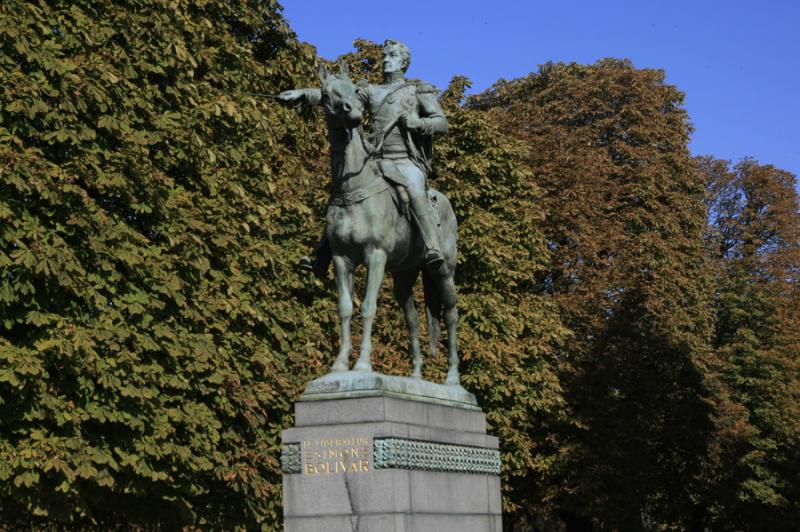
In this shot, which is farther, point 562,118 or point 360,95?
point 562,118

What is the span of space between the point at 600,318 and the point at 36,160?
23344 millimetres

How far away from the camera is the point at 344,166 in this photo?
14961 millimetres

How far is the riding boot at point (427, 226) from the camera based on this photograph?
15375mm

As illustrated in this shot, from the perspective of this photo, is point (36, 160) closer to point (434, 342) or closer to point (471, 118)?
point (434, 342)

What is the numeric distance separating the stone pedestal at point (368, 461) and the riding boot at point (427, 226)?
160 centimetres

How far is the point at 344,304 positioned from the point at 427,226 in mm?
1398

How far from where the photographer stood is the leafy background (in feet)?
67.6

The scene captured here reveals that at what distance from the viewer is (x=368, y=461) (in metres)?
13.9

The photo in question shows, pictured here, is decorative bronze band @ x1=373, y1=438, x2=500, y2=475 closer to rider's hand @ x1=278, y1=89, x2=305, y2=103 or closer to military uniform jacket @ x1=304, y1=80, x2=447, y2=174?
military uniform jacket @ x1=304, y1=80, x2=447, y2=174

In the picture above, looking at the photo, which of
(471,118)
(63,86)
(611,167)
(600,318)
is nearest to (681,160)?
(611,167)

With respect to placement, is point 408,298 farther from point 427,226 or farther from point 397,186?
point 397,186

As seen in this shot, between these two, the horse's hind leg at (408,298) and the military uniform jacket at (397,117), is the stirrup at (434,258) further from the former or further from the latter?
the military uniform jacket at (397,117)

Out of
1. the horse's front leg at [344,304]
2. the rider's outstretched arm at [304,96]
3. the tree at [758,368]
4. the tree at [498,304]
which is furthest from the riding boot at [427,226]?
the tree at [758,368]

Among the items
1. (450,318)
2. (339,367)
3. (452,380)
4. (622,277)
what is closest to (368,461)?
(339,367)
